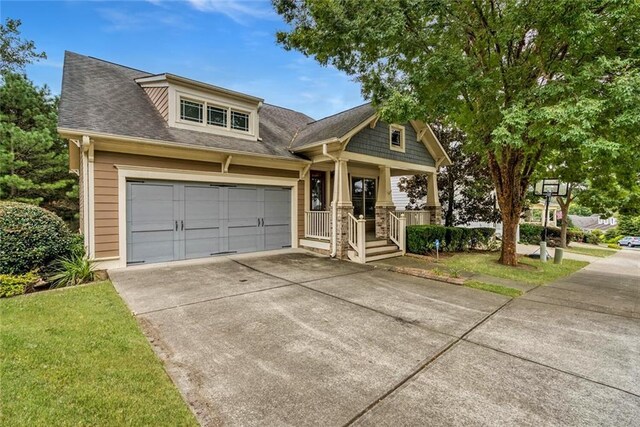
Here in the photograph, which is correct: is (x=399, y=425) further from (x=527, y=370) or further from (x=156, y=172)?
(x=156, y=172)

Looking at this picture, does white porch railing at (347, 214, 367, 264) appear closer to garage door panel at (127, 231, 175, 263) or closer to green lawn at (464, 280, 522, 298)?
green lawn at (464, 280, 522, 298)

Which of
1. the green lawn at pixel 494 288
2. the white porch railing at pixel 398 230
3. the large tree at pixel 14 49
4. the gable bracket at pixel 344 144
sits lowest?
the green lawn at pixel 494 288

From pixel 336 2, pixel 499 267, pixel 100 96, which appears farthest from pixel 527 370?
pixel 100 96

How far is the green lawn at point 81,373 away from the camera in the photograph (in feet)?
7.52

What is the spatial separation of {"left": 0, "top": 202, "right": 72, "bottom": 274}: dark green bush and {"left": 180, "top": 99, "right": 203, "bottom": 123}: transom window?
13.9 feet

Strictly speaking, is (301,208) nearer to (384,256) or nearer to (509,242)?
(384,256)

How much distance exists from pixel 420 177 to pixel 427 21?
8.93 metres

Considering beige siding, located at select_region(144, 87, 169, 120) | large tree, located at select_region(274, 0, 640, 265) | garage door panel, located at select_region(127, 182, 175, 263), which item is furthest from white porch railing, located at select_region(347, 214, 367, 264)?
beige siding, located at select_region(144, 87, 169, 120)

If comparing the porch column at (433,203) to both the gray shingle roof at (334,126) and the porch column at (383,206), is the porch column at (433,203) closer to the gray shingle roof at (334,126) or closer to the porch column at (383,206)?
the porch column at (383,206)

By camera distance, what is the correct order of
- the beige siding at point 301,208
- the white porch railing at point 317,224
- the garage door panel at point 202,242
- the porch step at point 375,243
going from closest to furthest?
the garage door panel at point 202,242, the porch step at point 375,243, the white porch railing at point 317,224, the beige siding at point 301,208

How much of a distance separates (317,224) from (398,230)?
2.95m

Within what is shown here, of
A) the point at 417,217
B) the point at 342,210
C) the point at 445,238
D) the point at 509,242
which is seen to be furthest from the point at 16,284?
the point at 445,238

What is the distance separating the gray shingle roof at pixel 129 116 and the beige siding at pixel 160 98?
5.6 inches

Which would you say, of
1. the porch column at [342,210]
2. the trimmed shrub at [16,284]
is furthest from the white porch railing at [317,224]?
the trimmed shrub at [16,284]
